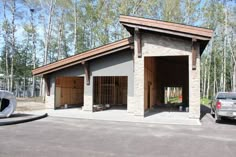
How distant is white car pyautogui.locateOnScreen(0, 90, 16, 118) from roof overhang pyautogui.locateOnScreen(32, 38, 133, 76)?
578 centimetres

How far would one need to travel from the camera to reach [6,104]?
14.6 meters

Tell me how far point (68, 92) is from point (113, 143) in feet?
51.7

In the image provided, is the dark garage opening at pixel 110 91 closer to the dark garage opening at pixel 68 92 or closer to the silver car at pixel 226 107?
the dark garage opening at pixel 68 92

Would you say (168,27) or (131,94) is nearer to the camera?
(168,27)

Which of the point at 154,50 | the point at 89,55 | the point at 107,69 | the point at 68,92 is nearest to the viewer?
the point at 154,50

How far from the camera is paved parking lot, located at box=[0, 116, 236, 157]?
7.19 metres

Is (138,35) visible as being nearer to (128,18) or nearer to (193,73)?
(128,18)

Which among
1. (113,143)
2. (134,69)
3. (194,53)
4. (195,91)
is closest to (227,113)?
(195,91)

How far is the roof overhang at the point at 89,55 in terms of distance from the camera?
17922mm

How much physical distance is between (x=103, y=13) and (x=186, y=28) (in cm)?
2175

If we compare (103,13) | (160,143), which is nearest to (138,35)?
(160,143)

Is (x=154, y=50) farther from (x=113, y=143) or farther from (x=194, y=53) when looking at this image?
(x=113, y=143)

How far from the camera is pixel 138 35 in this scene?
644 inches

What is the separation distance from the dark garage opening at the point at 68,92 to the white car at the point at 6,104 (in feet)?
22.2
